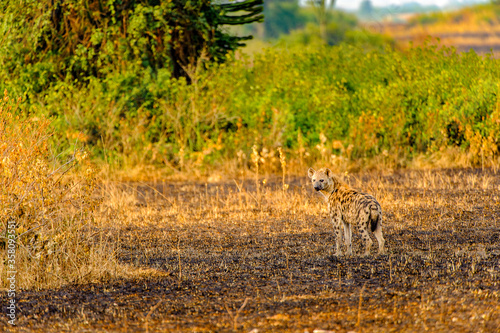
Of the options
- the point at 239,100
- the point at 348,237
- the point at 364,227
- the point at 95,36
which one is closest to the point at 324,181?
the point at 348,237

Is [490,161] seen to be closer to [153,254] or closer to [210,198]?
[210,198]

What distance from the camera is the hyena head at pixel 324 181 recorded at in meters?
8.34

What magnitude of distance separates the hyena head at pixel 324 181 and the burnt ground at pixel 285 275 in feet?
2.48

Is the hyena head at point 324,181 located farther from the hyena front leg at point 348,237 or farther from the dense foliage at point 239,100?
the dense foliage at point 239,100

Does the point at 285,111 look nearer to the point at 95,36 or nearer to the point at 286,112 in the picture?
the point at 286,112

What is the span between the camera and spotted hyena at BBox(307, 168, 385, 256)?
307 inches

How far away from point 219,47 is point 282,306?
12952 millimetres

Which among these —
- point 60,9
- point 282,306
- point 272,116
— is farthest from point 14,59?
point 282,306

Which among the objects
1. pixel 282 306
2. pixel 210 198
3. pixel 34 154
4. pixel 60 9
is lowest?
pixel 210 198

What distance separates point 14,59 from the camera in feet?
54.0

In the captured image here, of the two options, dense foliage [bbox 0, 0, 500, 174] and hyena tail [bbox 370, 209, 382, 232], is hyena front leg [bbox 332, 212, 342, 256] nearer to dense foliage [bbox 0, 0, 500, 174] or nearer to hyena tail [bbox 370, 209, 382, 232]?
hyena tail [bbox 370, 209, 382, 232]

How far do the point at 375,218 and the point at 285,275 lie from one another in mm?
1290

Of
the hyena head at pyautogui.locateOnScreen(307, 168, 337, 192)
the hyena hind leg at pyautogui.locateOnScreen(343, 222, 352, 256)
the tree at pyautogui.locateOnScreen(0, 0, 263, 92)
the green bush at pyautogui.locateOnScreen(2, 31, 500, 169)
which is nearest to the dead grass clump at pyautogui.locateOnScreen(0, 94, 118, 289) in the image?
the hyena head at pyautogui.locateOnScreen(307, 168, 337, 192)

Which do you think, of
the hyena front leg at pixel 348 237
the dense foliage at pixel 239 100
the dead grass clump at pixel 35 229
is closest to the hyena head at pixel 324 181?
the hyena front leg at pixel 348 237
